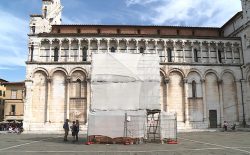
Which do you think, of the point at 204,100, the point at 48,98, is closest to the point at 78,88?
the point at 48,98

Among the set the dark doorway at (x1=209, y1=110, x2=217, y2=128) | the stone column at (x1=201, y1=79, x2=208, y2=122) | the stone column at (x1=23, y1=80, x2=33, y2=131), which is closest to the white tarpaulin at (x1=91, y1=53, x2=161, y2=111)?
the stone column at (x1=23, y1=80, x2=33, y2=131)

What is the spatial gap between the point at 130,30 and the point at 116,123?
2148 cm

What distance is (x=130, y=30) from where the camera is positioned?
37938 millimetres

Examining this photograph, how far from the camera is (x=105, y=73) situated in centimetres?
1972

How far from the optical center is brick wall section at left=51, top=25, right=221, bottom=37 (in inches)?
1473

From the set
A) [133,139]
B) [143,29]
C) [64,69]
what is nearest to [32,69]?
[64,69]

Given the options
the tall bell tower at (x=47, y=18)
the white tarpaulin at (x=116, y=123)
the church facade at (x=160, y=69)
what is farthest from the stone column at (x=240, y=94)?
the tall bell tower at (x=47, y=18)

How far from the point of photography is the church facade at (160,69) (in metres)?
34.1

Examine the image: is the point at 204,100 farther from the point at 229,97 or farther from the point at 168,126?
the point at 168,126

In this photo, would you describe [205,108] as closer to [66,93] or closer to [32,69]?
[66,93]

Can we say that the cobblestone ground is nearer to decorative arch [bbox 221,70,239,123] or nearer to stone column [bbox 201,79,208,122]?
stone column [bbox 201,79,208,122]

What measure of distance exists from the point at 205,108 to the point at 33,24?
24.7m

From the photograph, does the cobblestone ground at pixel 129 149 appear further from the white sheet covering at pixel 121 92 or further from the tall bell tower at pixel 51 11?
the tall bell tower at pixel 51 11

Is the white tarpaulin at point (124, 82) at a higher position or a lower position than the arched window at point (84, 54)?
lower
